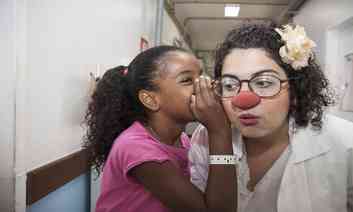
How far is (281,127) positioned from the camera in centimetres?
112

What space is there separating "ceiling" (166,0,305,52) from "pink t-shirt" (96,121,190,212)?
12.4 feet

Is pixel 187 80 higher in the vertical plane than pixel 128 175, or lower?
higher

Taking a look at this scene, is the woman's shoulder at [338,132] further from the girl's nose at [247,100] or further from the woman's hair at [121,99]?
the woman's hair at [121,99]

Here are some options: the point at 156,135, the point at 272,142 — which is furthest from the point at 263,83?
the point at 156,135

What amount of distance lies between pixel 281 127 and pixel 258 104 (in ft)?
0.53

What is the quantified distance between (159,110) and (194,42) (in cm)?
788

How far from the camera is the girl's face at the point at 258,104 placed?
1.02 metres

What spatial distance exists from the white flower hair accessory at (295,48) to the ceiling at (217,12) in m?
3.73

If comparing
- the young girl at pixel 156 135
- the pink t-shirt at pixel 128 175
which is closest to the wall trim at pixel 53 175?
the young girl at pixel 156 135

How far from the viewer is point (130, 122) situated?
1.43 metres

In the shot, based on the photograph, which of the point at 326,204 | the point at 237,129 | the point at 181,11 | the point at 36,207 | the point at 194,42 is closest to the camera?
the point at 326,204

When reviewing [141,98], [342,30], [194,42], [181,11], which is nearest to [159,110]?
[141,98]

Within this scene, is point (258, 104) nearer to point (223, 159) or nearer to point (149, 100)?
point (223, 159)

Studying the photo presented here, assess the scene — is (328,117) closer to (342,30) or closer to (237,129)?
(237,129)
